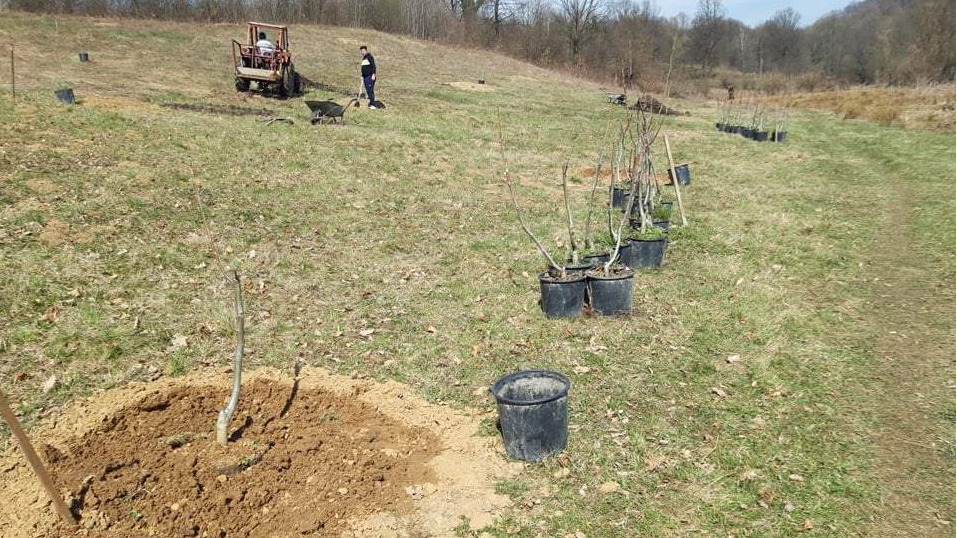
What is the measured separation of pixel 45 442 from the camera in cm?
392

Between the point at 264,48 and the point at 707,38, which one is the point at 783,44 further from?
the point at 264,48

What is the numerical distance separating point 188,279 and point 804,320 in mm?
6928

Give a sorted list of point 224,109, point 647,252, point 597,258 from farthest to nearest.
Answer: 1. point 224,109
2. point 647,252
3. point 597,258

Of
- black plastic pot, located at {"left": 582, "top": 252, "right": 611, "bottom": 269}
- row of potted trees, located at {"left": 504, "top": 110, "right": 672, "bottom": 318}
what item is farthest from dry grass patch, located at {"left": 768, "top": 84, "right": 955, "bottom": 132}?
black plastic pot, located at {"left": 582, "top": 252, "right": 611, "bottom": 269}

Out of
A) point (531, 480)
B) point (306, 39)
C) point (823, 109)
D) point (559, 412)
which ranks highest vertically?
point (306, 39)

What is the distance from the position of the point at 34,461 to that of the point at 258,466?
4.09 ft

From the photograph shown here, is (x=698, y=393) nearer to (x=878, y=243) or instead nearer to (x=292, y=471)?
(x=292, y=471)

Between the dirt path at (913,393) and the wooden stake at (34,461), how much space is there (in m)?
4.67

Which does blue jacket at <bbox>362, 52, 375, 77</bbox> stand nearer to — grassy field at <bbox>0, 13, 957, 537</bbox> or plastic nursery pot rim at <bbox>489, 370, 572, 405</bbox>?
grassy field at <bbox>0, 13, 957, 537</bbox>

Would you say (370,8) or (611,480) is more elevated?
(370,8)

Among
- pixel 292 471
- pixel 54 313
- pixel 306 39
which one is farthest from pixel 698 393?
pixel 306 39

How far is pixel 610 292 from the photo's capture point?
244 inches

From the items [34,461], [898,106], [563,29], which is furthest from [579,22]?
[34,461]

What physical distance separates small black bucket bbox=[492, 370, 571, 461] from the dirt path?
1993 millimetres
